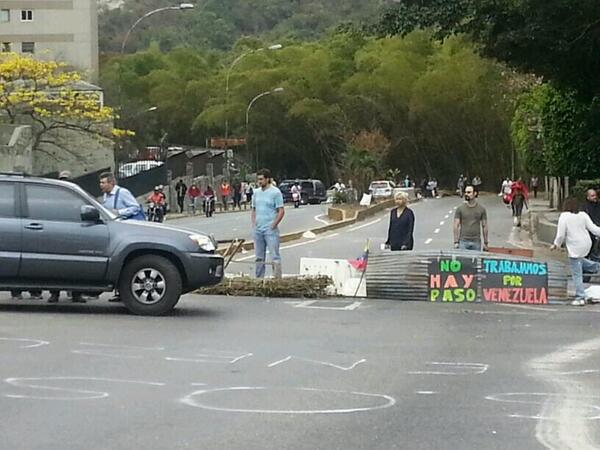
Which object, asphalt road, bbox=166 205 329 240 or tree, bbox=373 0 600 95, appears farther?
asphalt road, bbox=166 205 329 240

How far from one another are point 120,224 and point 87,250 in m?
0.54

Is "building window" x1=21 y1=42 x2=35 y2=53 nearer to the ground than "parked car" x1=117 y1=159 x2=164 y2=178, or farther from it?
farther from it

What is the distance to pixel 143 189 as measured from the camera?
2293 inches

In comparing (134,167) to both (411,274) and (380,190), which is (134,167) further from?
(411,274)

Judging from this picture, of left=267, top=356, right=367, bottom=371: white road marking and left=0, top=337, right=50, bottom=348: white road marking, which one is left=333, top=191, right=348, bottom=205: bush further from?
left=267, top=356, right=367, bottom=371: white road marking

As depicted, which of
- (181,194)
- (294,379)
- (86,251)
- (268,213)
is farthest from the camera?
(181,194)

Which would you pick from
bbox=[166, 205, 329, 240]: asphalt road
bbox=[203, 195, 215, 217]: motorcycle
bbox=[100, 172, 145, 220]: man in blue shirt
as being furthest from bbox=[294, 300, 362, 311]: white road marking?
bbox=[203, 195, 215, 217]: motorcycle

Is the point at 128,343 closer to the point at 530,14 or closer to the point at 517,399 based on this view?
the point at 517,399

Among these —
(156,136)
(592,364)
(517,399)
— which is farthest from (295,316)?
(156,136)

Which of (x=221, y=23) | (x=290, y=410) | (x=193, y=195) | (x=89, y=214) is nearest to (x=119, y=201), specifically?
(x=89, y=214)

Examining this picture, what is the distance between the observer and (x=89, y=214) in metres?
14.7

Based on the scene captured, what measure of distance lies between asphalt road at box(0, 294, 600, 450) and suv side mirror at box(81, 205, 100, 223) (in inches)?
48.3

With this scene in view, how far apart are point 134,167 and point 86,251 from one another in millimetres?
48675

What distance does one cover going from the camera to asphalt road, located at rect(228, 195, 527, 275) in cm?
2627
